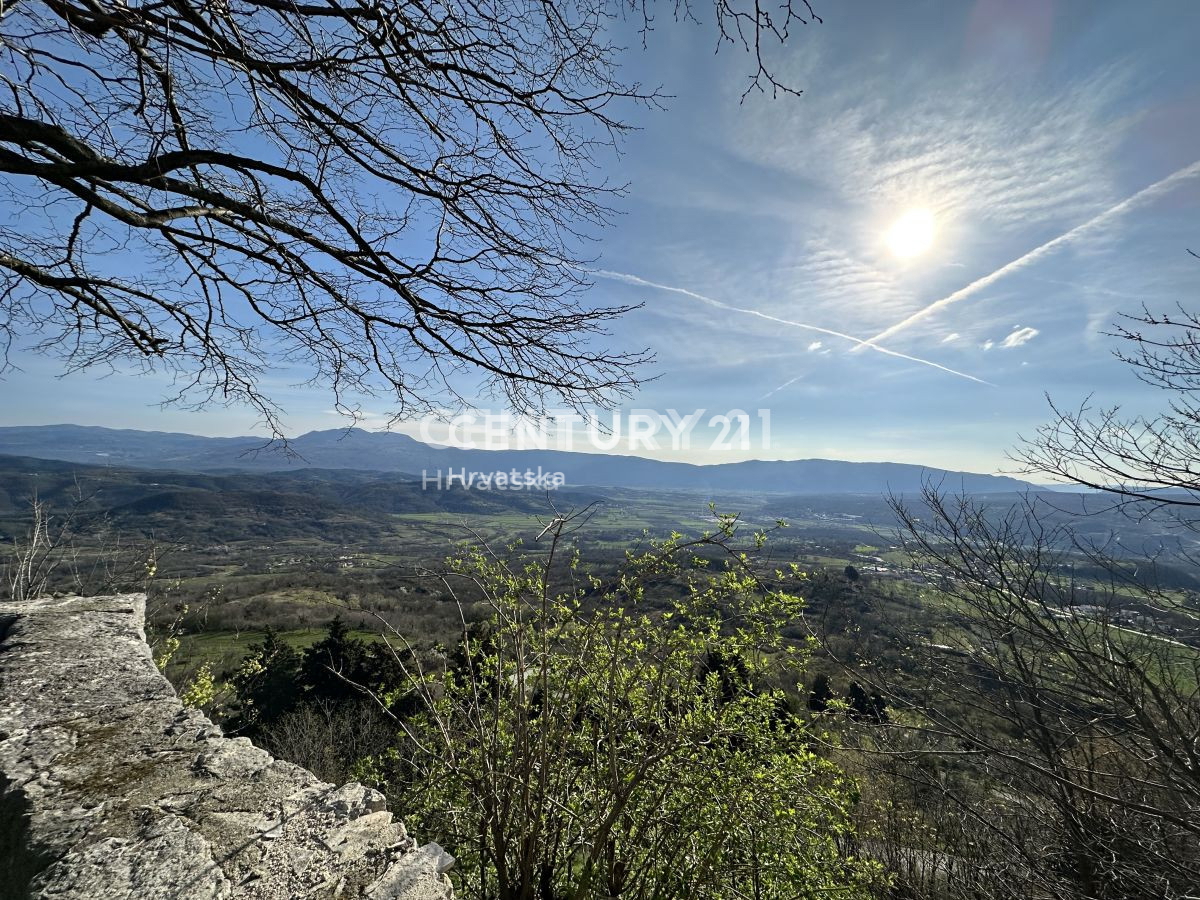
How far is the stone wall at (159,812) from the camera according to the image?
1.66m

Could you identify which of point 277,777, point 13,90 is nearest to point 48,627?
point 277,777

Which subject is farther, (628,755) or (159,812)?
(628,755)

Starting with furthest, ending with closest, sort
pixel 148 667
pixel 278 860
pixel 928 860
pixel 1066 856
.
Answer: pixel 928 860, pixel 1066 856, pixel 148 667, pixel 278 860

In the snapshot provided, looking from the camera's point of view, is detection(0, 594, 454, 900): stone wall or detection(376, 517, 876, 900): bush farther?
detection(376, 517, 876, 900): bush

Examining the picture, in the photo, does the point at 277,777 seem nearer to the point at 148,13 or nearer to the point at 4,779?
the point at 4,779

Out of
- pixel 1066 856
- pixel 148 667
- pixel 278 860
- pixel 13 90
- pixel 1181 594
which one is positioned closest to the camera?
pixel 278 860

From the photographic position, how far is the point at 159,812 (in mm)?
1892

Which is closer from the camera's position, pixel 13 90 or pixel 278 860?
pixel 278 860

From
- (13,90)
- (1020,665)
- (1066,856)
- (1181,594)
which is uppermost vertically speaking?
(13,90)

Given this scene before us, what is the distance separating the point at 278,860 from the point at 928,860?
1548cm

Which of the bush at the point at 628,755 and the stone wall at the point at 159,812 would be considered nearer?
the stone wall at the point at 159,812

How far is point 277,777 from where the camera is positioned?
2.29 m

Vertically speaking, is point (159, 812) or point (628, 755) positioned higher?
point (159, 812)

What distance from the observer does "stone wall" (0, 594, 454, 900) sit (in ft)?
5.46
